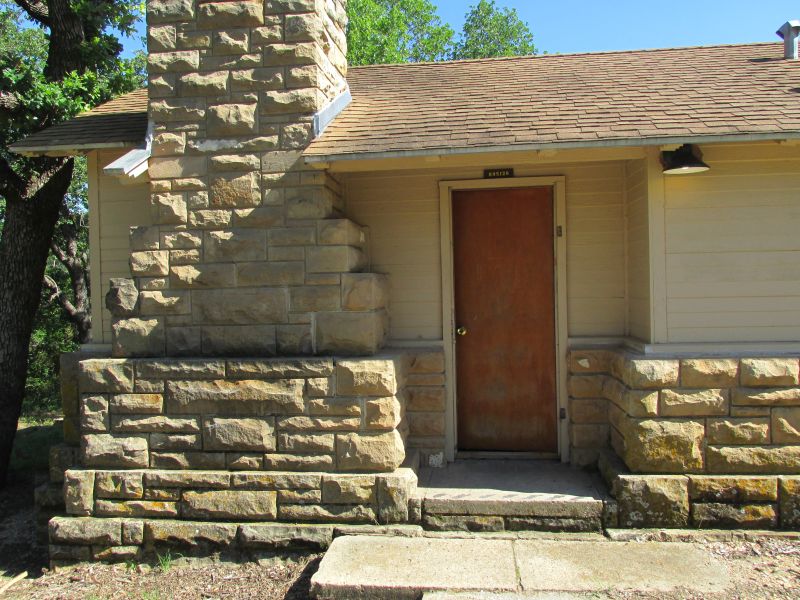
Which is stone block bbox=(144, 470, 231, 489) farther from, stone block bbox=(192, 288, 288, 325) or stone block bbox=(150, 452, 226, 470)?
stone block bbox=(192, 288, 288, 325)

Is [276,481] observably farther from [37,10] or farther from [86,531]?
[37,10]

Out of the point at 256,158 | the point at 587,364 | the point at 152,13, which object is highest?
the point at 152,13

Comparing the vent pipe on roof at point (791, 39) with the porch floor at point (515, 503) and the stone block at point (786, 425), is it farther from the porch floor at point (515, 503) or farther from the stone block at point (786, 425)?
the porch floor at point (515, 503)

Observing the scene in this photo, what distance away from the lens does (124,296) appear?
482cm

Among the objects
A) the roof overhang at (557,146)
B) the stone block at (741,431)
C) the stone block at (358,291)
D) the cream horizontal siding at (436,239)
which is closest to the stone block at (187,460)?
the stone block at (358,291)

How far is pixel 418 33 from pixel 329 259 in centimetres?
2166

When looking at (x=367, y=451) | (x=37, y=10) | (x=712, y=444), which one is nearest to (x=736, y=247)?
(x=712, y=444)

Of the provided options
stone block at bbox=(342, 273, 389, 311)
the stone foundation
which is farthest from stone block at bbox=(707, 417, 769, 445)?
stone block at bbox=(342, 273, 389, 311)

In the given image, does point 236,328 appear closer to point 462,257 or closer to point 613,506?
point 462,257

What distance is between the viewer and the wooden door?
536cm

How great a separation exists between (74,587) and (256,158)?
3436 mm

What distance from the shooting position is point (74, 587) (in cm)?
447

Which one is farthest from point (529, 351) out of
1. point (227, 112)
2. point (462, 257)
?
point (227, 112)

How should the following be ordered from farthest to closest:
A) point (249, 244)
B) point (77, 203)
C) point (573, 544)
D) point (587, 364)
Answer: point (77, 203)
point (587, 364)
point (249, 244)
point (573, 544)
